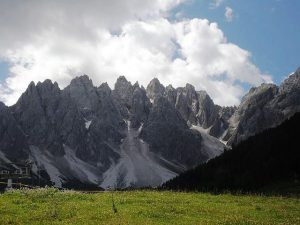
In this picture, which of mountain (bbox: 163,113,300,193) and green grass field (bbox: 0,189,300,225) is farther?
mountain (bbox: 163,113,300,193)

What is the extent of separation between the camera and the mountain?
8450 centimetres

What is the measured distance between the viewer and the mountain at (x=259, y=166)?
277 feet

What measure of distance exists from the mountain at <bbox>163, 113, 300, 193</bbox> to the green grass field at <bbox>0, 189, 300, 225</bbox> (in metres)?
32.4

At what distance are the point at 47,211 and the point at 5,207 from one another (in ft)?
12.4

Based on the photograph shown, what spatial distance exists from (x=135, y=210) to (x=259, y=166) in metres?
73.0

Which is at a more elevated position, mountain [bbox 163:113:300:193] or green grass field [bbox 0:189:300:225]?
mountain [bbox 163:113:300:193]

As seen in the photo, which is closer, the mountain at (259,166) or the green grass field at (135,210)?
the green grass field at (135,210)

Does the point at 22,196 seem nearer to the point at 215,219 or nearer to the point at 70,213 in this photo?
the point at 70,213

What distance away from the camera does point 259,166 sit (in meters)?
99.5

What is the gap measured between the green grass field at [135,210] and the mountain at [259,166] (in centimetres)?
3245

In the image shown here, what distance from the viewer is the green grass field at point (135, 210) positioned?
2691 centimetres

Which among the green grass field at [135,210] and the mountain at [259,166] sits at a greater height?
the mountain at [259,166]

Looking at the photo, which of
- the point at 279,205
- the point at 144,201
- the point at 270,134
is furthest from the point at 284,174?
the point at 144,201

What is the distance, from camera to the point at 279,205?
1505 inches
